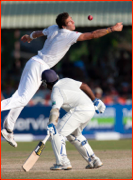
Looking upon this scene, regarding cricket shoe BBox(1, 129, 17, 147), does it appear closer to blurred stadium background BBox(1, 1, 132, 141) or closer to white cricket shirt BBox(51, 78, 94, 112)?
white cricket shirt BBox(51, 78, 94, 112)

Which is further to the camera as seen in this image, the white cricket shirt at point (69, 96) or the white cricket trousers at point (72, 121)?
the white cricket trousers at point (72, 121)

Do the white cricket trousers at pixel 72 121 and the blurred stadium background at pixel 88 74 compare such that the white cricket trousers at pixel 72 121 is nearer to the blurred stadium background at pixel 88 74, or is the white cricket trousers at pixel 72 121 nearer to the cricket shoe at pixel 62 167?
the cricket shoe at pixel 62 167

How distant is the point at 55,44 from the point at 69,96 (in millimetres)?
1416

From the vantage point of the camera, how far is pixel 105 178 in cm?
588

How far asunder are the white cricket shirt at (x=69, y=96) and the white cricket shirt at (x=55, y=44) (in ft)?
3.32

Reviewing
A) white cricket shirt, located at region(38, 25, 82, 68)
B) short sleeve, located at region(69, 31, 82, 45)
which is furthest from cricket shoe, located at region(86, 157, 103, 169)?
short sleeve, located at region(69, 31, 82, 45)

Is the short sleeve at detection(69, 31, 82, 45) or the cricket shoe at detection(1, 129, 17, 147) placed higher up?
the short sleeve at detection(69, 31, 82, 45)

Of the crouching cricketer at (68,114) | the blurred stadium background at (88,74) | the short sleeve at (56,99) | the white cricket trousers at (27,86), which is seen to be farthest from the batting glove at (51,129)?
the blurred stadium background at (88,74)

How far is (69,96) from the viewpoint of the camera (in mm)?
6715

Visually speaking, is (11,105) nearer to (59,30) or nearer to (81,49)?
(59,30)

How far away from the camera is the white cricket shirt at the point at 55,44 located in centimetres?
761

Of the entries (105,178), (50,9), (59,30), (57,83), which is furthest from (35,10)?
(105,178)

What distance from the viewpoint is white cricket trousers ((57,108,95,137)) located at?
22.1 feet

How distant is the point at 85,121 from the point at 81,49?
19.2 m
